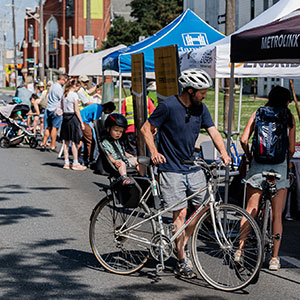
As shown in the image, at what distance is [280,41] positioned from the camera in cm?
593

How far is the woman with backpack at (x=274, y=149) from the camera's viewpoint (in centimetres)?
614

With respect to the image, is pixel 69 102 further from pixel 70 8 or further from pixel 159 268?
pixel 70 8

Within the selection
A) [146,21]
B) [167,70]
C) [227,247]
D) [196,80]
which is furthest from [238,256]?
[146,21]

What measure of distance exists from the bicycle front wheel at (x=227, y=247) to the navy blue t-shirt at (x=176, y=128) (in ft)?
1.76

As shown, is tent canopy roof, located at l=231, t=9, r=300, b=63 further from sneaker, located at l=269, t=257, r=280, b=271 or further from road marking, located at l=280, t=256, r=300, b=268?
road marking, located at l=280, t=256, r=300, b=268

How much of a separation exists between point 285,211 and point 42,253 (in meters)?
3.59

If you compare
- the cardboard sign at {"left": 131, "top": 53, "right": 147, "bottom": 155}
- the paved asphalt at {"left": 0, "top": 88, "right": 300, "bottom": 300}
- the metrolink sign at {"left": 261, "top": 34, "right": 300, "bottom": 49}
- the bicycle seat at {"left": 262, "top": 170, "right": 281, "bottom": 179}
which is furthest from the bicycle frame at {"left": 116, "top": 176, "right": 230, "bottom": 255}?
the cardboard sign at {"left": 131, "top": 53, "right": 147, "bottom": 155}

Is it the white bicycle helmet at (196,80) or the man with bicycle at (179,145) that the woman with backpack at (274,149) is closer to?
the man with bicycle at (179,145)

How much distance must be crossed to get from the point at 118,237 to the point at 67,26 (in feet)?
311

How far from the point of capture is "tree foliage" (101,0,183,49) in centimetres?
7381

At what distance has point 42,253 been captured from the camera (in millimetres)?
6703

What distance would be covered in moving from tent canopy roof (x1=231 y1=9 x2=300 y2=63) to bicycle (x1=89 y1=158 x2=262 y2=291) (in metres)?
1.32

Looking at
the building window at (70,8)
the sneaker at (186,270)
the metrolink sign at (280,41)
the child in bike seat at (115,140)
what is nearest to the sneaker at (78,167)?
the child in bike seat at (115,140)

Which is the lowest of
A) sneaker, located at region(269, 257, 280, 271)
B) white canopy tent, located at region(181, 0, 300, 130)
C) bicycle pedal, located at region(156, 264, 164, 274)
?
sneaker, located at region(269, 257, 280, 271)
